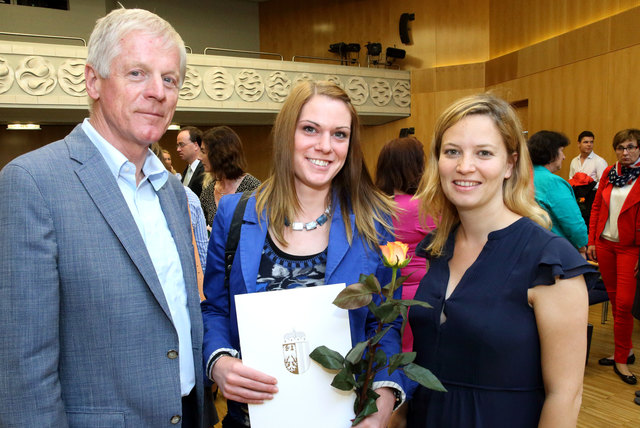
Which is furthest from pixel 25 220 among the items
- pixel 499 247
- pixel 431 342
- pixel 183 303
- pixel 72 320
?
pixel 499 247

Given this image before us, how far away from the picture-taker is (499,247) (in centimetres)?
135

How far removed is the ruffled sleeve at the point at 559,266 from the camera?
1.20 m

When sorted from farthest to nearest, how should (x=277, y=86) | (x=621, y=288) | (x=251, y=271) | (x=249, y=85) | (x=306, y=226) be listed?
(x=277, y=86) < (x=249, y=85) < (x=621, y=288) < (x=306, y=226) < (x=251, y=271)

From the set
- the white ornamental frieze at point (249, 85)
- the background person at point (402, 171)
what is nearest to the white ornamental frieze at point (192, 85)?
the white ornamental frieze at point (249, 85)

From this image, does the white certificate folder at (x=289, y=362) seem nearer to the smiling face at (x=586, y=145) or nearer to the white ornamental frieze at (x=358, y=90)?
the smiling face at (x=586, y=145)

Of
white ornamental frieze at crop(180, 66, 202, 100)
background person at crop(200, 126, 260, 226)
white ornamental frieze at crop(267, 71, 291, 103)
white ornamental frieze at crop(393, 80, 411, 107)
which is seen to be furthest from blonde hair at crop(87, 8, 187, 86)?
white ornamental frieze at crop(393, 80, 411, 107)

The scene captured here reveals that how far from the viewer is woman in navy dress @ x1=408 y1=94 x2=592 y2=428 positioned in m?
A: 1.22

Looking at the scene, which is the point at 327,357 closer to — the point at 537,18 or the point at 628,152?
the point at 628,152

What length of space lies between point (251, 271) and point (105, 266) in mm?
419

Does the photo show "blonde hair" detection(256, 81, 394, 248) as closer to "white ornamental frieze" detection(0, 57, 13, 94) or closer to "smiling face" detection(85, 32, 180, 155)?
"smiling face" detection(85, 32, 180, 155)

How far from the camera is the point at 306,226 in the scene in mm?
1512

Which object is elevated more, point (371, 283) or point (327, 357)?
point (371, 283)

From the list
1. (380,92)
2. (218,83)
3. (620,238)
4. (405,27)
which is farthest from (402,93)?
(620,238)

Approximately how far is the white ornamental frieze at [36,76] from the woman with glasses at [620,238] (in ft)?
28.1
